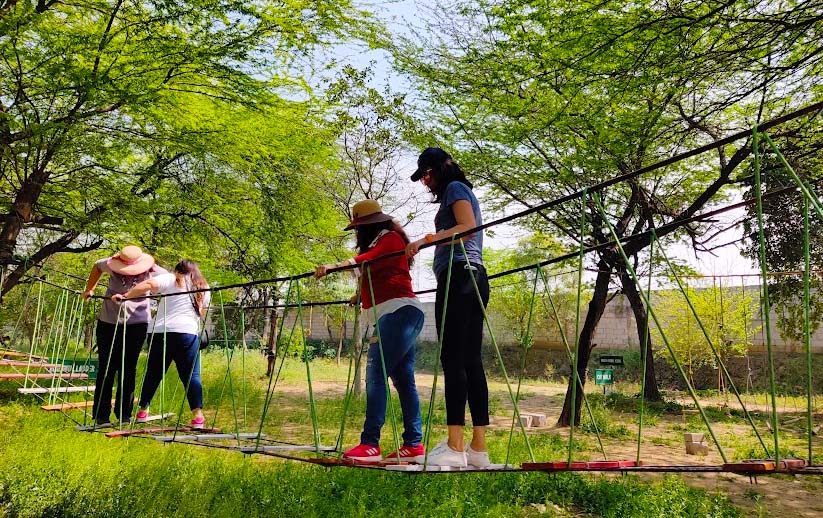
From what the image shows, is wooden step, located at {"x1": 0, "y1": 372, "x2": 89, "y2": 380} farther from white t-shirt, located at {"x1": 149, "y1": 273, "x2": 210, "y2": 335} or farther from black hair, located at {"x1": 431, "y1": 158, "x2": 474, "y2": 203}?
black hair, located at {"x1": 431, "y1": 158, "x2": 474, "y2": 203}

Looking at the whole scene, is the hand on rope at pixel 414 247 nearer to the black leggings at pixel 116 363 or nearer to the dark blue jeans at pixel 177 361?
→ the dark blue jeans at pixel 177 361

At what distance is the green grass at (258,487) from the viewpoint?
5105mm

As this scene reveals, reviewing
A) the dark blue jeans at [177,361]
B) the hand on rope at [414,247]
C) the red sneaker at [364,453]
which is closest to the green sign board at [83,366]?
the dark blue jeans at [177,361]

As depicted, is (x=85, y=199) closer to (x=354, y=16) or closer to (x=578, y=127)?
(x=354, y=16)

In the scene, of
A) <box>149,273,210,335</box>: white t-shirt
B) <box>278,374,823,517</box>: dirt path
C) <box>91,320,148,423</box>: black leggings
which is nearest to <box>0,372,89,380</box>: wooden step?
<box>91,320,148,423</box>: black leggings

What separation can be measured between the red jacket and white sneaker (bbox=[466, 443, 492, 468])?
0.67 meters

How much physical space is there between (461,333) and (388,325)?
405 millimetres

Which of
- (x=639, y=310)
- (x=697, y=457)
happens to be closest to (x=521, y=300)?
(x=639, y=310)

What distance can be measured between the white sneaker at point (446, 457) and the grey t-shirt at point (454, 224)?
63 centimetres

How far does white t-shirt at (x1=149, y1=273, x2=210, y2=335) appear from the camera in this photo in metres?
3.85

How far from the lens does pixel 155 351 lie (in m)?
3.83

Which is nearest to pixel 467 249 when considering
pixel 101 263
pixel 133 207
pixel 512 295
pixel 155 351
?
pixel 155 351

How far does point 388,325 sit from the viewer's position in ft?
8.20

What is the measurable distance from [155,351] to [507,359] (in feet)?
53.0
